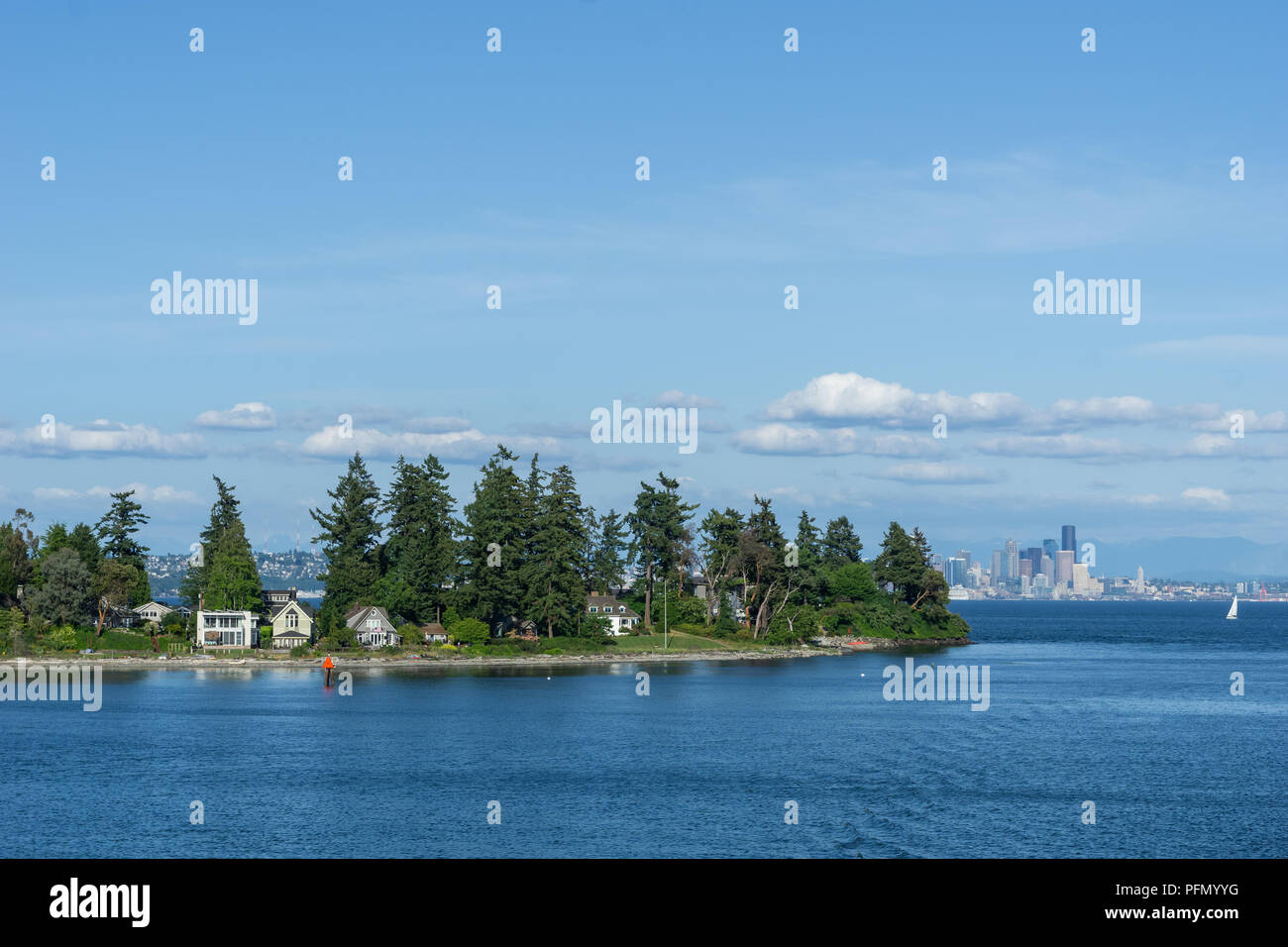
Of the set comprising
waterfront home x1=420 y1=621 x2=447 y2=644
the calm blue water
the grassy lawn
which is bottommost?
the grassy lawn

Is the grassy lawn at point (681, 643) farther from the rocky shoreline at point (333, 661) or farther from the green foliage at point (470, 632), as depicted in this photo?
the green foliage at point (470, 632)

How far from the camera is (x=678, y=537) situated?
528 ft

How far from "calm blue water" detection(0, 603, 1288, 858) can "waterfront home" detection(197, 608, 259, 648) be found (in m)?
29.2

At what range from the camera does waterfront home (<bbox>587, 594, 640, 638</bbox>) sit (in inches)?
6137

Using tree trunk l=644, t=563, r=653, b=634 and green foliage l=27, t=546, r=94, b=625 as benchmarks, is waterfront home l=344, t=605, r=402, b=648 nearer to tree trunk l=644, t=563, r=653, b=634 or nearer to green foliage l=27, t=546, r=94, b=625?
green foliage l=27, t=546, r=94, b=625

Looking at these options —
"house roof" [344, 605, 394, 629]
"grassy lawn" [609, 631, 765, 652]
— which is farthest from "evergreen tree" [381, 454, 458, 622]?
"grassy lawn" [609, 631, 765, 652]

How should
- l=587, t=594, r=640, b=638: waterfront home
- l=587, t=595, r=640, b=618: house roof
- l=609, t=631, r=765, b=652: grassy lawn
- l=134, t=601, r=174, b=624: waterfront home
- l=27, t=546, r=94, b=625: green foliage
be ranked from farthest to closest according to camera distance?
l=587, t=595, r=640, b=618: house roof, l=587, t=594, r=640, b=638: waterfront home, l=134, t=601, r=174, b=624: waterfront home, l=609, t=631, r=765, b=652: grassy lawn, l=27, t=546, r=94, b=625: green foliage

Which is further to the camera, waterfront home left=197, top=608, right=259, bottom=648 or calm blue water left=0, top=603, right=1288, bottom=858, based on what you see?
waterfront home left=197, top=608, right=259, bottom=648

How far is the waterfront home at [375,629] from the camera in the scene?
131500mm

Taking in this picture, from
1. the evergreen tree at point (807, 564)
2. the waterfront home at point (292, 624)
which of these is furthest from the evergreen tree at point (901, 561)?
the waterfront home at point (292, 624)

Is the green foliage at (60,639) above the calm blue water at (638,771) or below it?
above

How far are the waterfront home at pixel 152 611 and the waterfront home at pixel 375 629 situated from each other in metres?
31.7

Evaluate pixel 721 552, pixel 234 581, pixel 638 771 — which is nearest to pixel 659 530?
pixel 721 552
